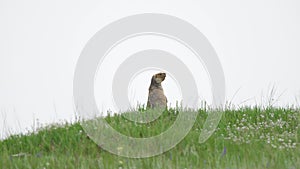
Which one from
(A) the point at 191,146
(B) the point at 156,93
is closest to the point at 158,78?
(B) the point at 156,93

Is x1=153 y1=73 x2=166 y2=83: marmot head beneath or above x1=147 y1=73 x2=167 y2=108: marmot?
above

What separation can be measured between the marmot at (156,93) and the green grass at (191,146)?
1870 millimetres

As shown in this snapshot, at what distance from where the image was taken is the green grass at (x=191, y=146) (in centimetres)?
641

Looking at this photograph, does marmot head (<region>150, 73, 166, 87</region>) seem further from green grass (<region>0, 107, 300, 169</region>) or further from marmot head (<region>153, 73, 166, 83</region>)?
green grass (<region>0, 107, 300, 169</region>)

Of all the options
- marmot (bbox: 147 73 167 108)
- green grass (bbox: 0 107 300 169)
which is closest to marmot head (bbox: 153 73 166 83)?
marmot (bbox: 147 73 167 108)

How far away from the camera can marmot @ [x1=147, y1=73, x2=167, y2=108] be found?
41.4ft

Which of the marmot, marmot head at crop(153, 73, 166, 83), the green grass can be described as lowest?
the green grass

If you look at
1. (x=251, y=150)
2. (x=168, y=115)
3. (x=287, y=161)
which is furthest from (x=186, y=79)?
(x=287, y=161)

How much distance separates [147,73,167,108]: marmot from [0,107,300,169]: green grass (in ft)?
6.14

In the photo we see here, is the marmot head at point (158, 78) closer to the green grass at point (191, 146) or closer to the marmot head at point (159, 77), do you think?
the marmot head at point (159, 77)

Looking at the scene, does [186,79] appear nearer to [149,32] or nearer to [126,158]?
[149,32]

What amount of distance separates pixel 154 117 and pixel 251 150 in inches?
134

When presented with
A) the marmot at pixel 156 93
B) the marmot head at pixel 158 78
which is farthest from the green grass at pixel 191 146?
the marmot head at pixel 158 78

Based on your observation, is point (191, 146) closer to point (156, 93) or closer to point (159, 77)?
point (156, 93)
